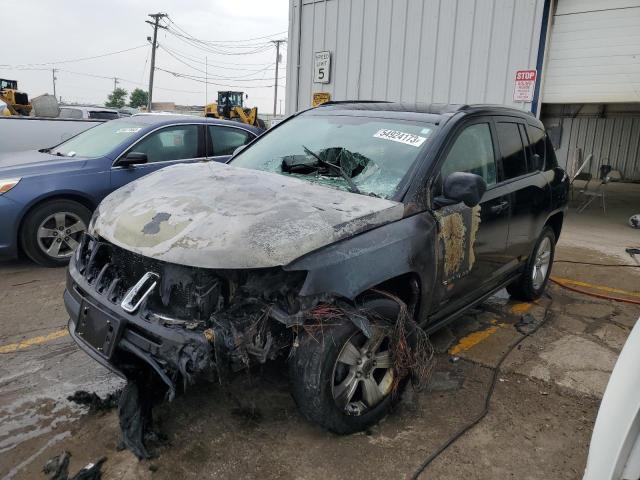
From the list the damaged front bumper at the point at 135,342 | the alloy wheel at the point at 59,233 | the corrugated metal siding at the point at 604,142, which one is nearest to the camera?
the damaged front bumper at the point at 135,342

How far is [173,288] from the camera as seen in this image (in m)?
2.46

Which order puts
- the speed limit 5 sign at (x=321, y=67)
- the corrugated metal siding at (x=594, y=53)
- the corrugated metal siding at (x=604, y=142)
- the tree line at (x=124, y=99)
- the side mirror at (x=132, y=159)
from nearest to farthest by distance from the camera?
the side mirror at (x=132, y=159), the corrugated metal siding at (x=594, y=53), the speed limit 5 sign at (x=321, y=67), the corrugated metal siding at (x=604, y=142), the tree line at (x=124, y=99)

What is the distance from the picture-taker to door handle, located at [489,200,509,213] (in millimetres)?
3676

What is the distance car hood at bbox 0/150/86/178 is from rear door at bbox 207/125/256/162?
1639 mm

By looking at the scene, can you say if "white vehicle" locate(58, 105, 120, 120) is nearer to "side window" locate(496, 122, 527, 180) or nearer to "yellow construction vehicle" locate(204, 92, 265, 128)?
"yellow construction vehicle" locate(204, 92, 265, 128)

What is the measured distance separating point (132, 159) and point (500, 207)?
12.9ft

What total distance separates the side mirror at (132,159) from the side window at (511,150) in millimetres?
3766

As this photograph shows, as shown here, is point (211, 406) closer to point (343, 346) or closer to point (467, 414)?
point (343, 346)

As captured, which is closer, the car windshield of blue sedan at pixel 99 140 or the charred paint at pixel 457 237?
the charred paint at pixel 457 237

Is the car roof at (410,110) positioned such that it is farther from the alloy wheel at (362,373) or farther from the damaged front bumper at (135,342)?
the damaged front bumper at (135,342)

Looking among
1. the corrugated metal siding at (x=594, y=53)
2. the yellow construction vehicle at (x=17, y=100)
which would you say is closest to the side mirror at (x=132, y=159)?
the corrugated metal siding at (x=594, y=53)

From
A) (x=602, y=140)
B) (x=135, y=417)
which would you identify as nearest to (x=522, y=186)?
(x=135, y=417)

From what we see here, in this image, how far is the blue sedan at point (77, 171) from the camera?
16.8ft

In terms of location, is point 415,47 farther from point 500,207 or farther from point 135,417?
point 135,417
